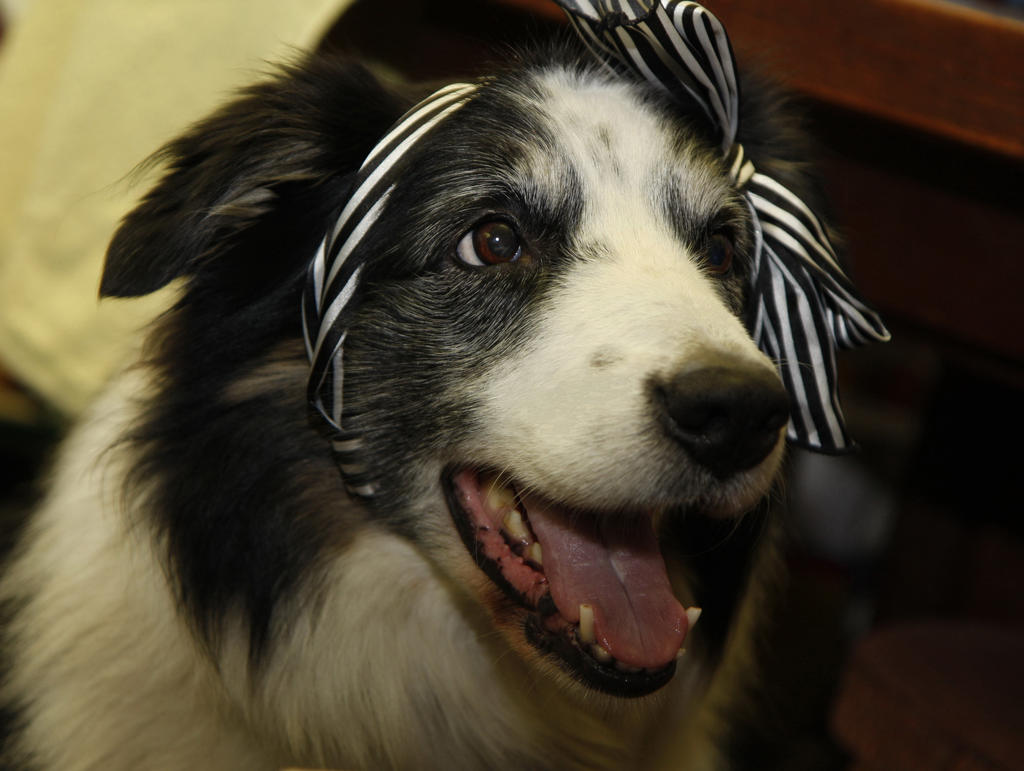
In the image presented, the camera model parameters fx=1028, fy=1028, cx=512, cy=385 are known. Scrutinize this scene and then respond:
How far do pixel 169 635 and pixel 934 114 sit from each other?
1295 millimetres

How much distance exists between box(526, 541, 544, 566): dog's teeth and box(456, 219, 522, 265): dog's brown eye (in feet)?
1.19

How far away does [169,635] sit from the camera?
55.2 inches

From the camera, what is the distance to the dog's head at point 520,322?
3.80 feet

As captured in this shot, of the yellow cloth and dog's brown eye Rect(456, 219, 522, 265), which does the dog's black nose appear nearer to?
dog's brown eye Rect(456, 219, 522, 265)

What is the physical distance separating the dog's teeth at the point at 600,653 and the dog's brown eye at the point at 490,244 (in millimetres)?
491

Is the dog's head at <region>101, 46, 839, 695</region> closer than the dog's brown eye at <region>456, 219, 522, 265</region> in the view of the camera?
Yes

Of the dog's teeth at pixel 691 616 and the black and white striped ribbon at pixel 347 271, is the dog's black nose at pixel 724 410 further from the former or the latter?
the black and white striped ribbon at pixel 347 271

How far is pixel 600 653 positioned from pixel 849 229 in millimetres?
1041

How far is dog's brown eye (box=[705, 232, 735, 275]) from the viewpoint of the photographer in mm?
1429

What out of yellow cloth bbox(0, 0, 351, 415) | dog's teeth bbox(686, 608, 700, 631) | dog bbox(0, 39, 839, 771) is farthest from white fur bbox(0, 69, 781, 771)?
yellow cloth bbox(0, 0, 351, 415)

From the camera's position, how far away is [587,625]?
120 cm

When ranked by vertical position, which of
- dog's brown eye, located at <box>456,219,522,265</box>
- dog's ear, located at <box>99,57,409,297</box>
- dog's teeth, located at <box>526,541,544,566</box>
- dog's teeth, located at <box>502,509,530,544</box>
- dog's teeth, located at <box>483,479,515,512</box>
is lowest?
dog's teeth, located at <box>526,541,544,566</box>

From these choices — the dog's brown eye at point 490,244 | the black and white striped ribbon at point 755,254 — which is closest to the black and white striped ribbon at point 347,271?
the black and white striped ribbon at point 755,254

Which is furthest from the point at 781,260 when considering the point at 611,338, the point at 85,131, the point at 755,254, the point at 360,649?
the point at 85,131
